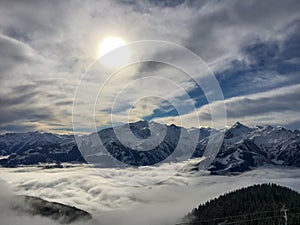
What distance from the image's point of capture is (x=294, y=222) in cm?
18875
